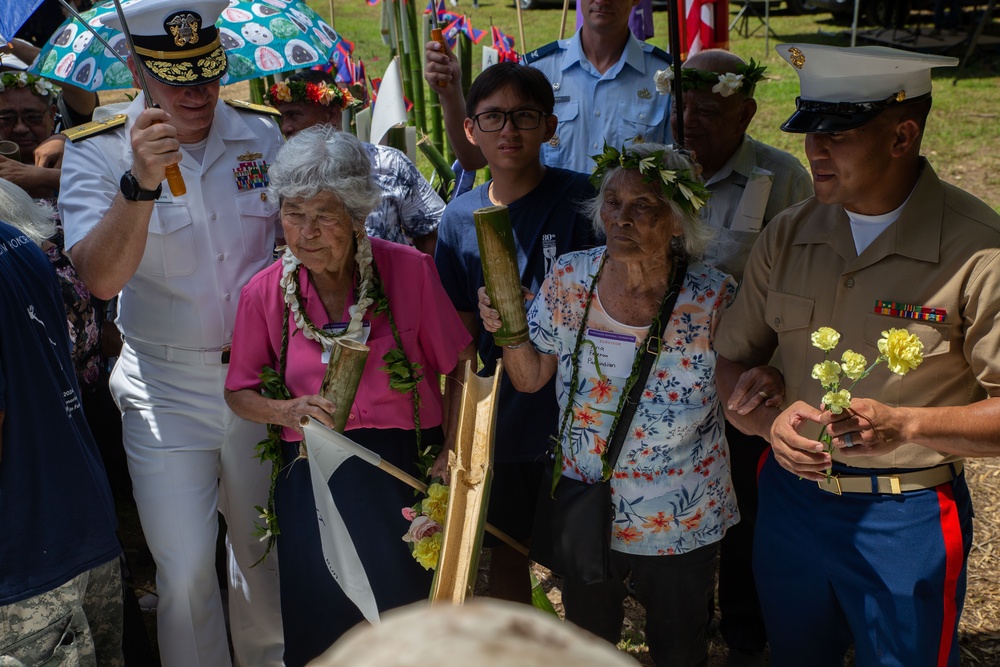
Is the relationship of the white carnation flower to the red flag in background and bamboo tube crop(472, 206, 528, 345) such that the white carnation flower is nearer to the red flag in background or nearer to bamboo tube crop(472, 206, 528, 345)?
bamboo tube crop(472, 206, 528, 345)

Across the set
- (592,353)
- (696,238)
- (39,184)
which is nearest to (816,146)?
(696,238)

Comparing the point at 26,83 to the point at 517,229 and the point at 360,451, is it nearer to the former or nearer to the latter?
the point at 517,229

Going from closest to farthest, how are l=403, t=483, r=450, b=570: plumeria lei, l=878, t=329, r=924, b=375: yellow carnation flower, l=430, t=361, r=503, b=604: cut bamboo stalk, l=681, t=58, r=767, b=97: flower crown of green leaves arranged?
l=430, t=361, r=503, b=604: cut bamboo stalk
l=878, t=329, r=924, b=375: yellow carnation flower
l=403, t=483, r=450, b=570: plumeria lei
l=681, t=58, r=767, b=97: flower crown of green leaves

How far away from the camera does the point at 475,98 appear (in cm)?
363

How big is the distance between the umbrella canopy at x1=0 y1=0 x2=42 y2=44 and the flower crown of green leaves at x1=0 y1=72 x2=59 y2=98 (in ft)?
3.28

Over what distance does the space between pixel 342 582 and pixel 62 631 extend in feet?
2.59

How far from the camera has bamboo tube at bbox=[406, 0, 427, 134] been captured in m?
5.68

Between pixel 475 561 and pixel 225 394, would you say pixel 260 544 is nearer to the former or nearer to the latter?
pixel 225 394

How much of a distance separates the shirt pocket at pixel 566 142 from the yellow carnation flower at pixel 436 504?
6.60 feet

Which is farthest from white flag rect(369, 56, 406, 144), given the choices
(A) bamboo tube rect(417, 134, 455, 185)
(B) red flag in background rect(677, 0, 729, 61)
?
(B) red flag in background rect(677, 0, 729, 61)

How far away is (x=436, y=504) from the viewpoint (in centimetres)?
284

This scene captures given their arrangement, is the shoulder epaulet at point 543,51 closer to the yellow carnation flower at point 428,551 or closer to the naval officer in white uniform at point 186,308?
the naval officer in white uniform at point 186,308

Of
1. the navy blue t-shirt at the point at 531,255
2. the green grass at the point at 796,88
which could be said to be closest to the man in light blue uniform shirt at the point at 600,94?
the navy blue t-shirt at the point at 531,255

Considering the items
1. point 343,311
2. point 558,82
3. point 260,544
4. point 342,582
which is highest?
point 558,82
